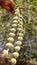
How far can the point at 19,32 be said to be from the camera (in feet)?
2.45

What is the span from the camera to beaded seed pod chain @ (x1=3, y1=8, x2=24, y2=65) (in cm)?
58

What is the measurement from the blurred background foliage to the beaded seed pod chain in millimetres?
55

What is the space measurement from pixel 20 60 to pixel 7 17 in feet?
1.00

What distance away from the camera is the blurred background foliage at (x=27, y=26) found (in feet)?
2.49

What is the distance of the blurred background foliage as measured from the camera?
2.49ft

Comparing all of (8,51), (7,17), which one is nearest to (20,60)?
(8,51)

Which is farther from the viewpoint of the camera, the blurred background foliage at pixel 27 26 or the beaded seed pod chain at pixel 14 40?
the blurred background foliage at pixel 27 26

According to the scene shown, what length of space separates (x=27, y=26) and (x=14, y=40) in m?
0.17

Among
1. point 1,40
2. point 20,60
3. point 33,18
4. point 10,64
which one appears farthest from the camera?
point 33,18

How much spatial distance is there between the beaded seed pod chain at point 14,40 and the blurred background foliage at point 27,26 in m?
0.05

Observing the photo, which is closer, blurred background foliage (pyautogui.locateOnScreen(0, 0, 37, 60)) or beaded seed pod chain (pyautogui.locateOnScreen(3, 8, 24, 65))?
beaded seed pod chain (pyautogui.locateOnScreen(3, 8, 24, 65))

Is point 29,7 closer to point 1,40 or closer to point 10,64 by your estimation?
point 1,40

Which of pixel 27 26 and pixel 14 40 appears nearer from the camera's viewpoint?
pixel 14 40

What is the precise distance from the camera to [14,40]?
722mm
